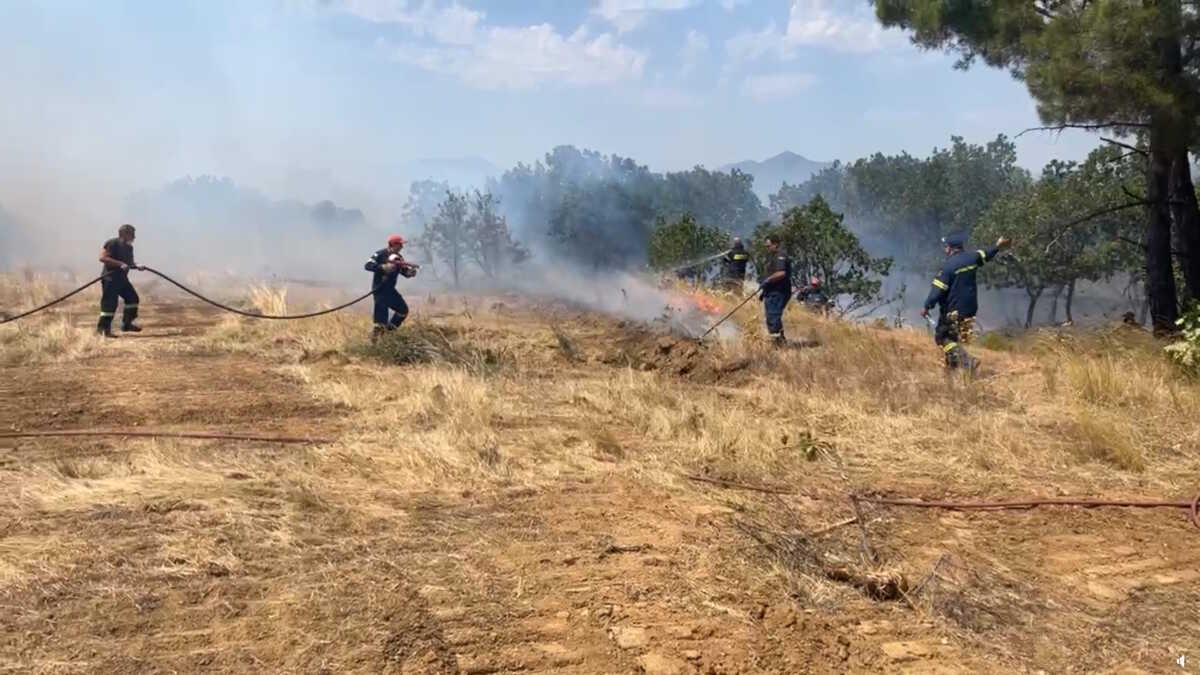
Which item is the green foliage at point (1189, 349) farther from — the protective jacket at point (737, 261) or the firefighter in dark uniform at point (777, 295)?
the protective jacket at point (737, 261)

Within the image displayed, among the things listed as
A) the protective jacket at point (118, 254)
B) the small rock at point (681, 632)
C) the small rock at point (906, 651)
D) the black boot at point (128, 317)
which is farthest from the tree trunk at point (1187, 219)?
the black boot at point (128, 317)

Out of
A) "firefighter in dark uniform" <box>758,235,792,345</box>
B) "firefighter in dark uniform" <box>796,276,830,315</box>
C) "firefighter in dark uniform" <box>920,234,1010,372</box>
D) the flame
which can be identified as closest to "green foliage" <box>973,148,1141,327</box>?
"firefighter in dark uniform" <box>796,276,830,315</box>

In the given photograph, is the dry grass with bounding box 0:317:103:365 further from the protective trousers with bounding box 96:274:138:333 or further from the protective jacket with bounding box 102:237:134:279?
the protective jacket with bounding box 102:237:134:279

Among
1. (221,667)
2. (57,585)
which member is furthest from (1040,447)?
(57,585)

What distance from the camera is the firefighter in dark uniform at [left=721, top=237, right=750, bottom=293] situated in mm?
14098

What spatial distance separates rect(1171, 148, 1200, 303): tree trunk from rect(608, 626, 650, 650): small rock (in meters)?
9.58

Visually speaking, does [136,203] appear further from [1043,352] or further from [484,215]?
[1043,352]

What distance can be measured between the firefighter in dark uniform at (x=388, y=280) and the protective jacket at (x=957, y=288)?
18.6 ft

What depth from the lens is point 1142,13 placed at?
8.02 meters

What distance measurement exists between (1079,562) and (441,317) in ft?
33.4

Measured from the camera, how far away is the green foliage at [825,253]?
54.5ft

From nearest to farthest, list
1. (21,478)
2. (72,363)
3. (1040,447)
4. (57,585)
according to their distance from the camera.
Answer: (57,585) < (21,478) < (1040,447) < (72,363)

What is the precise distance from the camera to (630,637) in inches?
130

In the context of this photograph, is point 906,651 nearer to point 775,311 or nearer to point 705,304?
point 775,311
